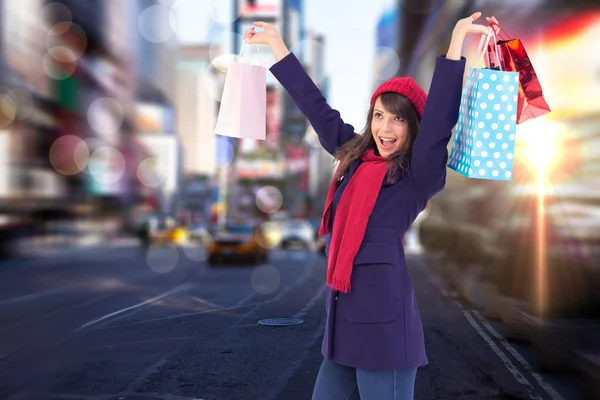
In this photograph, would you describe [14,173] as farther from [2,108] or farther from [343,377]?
[343,377]

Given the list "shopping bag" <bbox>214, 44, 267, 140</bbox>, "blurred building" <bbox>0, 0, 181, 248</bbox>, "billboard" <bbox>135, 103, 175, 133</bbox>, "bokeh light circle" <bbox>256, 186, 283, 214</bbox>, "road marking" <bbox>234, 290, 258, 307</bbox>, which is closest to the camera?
"shopping bag" <bbox>214, 44, 267, 140</bbox>

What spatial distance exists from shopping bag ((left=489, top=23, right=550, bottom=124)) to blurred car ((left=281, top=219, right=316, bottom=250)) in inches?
1024

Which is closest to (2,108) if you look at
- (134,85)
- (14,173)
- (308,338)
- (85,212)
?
(14,173)

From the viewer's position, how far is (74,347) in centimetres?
443

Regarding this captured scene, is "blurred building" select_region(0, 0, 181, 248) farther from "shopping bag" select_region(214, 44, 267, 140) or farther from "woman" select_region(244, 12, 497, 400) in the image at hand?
"woman" select_region(244, 12, 497, 400)

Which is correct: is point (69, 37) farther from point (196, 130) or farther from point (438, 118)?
point (196, 130)

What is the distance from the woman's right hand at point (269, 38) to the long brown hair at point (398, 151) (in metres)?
0.54

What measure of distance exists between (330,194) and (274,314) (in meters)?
2.39

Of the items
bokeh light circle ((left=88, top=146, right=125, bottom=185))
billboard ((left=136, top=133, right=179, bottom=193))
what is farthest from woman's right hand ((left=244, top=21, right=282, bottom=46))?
billboard ((left=136, top=133, right=179, bottom=193))

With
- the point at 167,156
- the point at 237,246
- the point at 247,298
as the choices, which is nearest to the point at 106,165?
the point at 237,246

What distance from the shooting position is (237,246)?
1798 centimetres

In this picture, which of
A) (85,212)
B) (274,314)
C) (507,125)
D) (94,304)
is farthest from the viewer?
(85,212)

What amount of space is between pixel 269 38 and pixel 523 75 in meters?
1.16

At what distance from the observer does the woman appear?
2.34 m
